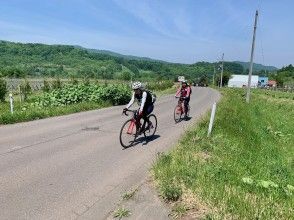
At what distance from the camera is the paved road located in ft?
21.1

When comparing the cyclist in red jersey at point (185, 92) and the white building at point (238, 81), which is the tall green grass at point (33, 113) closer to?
the cyclist in red jersey at point (185, 92)

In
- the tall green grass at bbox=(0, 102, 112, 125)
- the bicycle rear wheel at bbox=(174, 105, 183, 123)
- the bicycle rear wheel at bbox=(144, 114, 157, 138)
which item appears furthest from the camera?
the bicycle rear wheel at bbox=(174, 105, 183, 123)

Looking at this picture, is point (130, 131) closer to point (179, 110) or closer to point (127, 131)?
point (127, 131)

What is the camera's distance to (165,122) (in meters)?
18.7

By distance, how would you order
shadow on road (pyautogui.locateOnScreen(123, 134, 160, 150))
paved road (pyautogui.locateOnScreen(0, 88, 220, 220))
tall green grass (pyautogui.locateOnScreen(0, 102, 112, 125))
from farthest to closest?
tall green grass (pyautogui.locateOnScreen(0, 102, 112, 125)) → shadow on road (pyautogui.locateOnScreen(123, 134, 160, 150)) → paved road (pyautogui.locateOnScreen(0, 88, 220, 220))

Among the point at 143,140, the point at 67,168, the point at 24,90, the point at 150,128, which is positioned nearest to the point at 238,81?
the point at 24,90

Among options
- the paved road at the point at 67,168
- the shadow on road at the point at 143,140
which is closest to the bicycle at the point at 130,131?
the shadow on road at the point at 143,140

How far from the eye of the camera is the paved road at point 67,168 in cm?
642

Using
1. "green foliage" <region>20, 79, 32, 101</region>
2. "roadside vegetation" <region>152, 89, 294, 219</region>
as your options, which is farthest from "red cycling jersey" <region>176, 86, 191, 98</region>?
"green foliage" <region>20, 79, 32, 101</region>

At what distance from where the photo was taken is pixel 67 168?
894cm

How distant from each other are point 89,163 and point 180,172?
279cm

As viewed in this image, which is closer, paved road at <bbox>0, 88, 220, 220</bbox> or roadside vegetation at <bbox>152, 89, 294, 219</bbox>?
roadside vegetation at <bbox>152, 89, 294, 219</bbox>

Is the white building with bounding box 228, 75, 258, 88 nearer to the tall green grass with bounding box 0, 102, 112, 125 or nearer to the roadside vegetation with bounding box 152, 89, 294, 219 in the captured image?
the tall green grass with bounding box 0, 102, 112, 125

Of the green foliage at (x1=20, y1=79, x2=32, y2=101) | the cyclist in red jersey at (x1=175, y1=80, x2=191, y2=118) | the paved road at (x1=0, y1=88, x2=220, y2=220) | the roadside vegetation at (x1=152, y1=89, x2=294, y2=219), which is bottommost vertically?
the green foliage at (x1=20, y1=79, x2=32, y2=101)
